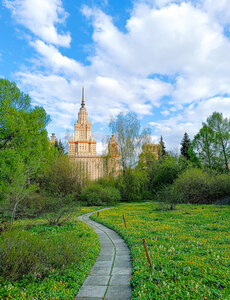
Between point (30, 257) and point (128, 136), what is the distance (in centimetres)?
2357

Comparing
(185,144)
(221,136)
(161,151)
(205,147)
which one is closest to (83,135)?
(185,144)

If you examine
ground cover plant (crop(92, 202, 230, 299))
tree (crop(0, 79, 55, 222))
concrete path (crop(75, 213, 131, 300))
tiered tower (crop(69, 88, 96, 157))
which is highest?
tiered tower (crop(69, 88, 96, 157))

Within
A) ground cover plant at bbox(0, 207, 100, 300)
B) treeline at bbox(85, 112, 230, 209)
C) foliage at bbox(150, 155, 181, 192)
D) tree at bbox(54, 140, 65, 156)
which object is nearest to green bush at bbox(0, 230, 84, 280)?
ground cover plant at bbox(0, 207, 100, 300)

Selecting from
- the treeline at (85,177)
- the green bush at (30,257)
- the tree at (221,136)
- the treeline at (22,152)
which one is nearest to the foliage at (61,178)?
the treeline at (85,177)

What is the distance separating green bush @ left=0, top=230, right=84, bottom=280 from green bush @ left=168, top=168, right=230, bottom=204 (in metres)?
16.8

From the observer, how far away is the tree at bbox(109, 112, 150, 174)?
26.3 metres

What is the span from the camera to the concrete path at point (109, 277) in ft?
11.2

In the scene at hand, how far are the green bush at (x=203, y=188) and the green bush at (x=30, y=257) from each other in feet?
55.0

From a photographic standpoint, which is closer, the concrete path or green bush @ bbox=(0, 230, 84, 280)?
the concrete path

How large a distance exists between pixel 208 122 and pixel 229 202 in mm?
16866

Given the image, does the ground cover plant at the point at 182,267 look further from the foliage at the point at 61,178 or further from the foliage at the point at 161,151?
the foliage at the point at 161,151

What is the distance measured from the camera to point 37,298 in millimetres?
3250

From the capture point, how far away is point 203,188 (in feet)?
65.3

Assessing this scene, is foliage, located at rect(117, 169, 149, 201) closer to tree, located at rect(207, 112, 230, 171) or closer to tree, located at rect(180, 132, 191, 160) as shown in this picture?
tree, located at rect(207, 112, 230, 171)
